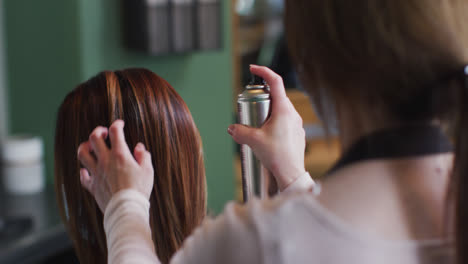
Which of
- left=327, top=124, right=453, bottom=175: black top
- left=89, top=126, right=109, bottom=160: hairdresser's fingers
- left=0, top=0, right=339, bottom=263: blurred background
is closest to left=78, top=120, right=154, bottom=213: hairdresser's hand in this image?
left=89, top=126, right=109, bottom=160: hairdresser's fingers

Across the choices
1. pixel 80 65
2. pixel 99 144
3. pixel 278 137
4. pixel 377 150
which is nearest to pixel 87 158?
pixel 99 144

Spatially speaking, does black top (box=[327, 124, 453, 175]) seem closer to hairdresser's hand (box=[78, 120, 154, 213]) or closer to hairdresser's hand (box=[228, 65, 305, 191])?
Answer: hairdresser's hand (box=[228, 65, 305, 191])

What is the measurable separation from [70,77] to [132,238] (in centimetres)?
148

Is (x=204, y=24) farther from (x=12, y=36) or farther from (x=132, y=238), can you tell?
(x=132, y=238)

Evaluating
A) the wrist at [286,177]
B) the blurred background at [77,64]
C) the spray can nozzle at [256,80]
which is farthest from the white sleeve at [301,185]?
the blurred background at [77,64]

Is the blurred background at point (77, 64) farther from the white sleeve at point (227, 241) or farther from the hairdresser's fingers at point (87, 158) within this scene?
the white sleeve at point (227, 241)

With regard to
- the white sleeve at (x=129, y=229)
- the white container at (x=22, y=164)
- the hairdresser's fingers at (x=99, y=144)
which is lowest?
the white container at (x=22, y=164)

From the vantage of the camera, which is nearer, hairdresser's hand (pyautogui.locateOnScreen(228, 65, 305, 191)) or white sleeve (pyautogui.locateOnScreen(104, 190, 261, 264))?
white sleeve (pyautogui.locateOnScreen(104, 190, 261, 264))

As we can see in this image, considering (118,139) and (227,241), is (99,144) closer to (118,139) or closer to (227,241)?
(118,139)

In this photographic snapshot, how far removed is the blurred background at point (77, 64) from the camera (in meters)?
1.94

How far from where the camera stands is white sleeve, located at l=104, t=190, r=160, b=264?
2.01 ft

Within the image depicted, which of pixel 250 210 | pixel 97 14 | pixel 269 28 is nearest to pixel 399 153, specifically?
pixel 250 210

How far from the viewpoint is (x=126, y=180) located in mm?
672

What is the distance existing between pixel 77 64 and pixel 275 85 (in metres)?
1.42
